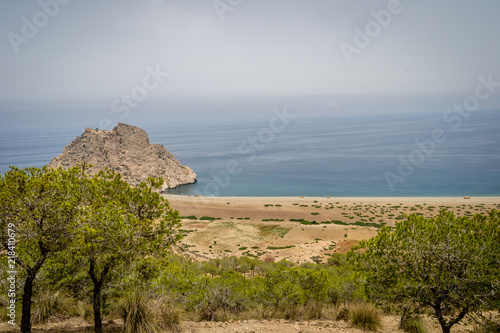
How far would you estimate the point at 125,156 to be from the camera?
79.6m

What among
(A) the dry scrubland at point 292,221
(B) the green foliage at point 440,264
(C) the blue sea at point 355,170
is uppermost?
(C) the blue sea at point 355,170

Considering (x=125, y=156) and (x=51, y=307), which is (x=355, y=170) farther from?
(x=51, y=307)

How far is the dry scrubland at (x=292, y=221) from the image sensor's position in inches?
1251

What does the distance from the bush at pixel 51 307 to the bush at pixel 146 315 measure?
2.44 m

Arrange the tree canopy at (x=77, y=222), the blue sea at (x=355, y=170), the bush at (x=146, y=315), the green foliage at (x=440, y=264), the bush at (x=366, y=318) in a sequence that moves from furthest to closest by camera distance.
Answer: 1. the blue sea at (x=355, y=170)
2. the bush at (x=366, y=318)
3. the bush at (x=146, y=315)
4. the green foliage at (x=440, y=264)
5. the tree canopy at (x=77, y=222)

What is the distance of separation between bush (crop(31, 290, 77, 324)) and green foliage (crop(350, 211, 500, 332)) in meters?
9.06

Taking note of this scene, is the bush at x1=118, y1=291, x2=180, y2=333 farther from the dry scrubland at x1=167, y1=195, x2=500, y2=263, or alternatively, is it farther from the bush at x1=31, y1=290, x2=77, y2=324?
the dry scrubland at x1=167, y1=195, x2=500, y2=263

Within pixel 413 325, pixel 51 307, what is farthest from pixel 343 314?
pixel 51 307

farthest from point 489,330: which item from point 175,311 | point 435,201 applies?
point 435,201

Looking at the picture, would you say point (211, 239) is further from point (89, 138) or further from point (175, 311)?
point (89, 138)

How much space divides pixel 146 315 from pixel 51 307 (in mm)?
3756

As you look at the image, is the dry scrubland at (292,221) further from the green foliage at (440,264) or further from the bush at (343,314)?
the green foliage at (440,264)

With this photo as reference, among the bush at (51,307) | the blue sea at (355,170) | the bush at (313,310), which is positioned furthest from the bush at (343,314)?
the blue sea at (355,170)

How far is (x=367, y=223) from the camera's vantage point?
44.5 meters
